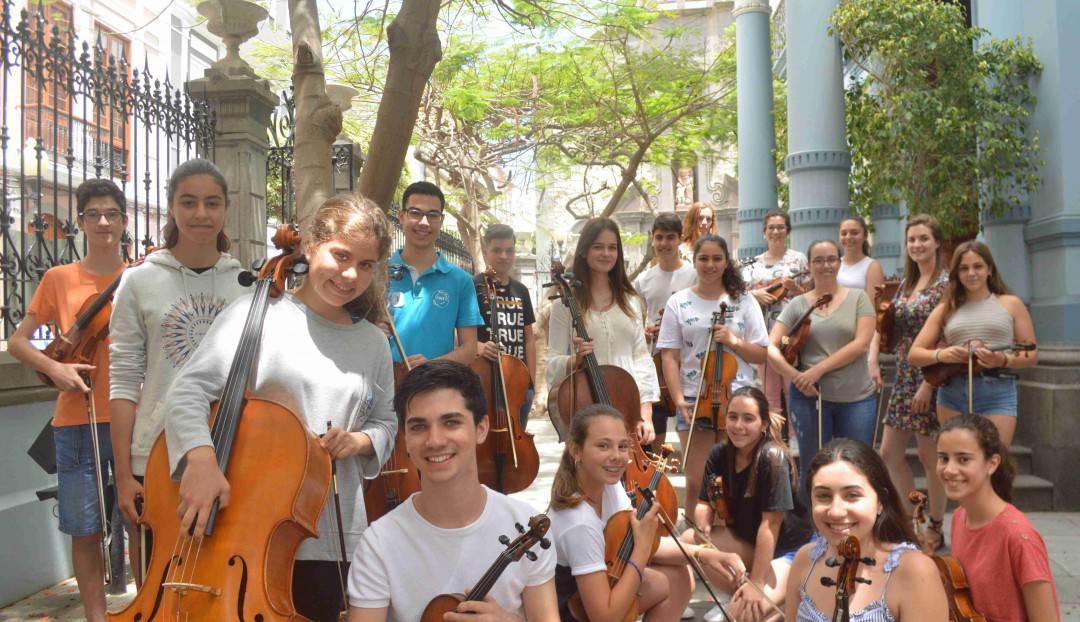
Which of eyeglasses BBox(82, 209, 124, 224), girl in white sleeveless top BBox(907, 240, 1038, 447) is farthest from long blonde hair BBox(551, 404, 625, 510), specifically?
girl in white sleeveless top BBox(907, 240, 1038, 447)

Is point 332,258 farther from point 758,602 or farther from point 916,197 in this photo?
point 916,197

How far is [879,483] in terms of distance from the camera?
8.79 ft

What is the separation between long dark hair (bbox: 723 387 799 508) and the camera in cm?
376

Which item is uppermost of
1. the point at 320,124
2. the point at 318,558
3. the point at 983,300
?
the point at 320,124

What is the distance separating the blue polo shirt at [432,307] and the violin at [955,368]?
7.93ft

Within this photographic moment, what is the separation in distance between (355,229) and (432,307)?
136 centimetres

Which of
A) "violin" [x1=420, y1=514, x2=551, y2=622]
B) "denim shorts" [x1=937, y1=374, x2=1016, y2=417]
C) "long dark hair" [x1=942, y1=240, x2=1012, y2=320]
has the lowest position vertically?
"violin" [x1=420, y1=514, x2=551, y2=622]

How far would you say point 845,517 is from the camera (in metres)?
2.60

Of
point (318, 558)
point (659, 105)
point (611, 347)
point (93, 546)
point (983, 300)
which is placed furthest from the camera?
point (659, 105)

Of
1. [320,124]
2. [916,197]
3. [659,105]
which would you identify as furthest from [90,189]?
[659,105]

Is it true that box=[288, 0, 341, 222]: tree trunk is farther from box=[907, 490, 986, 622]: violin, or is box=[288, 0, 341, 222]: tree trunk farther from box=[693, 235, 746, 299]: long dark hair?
box=[907, 490, 986, 622]: violin

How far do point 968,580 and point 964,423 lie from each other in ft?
1.64

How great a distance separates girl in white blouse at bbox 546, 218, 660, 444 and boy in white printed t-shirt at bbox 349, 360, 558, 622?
6.02 ft

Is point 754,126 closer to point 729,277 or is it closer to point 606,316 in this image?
point 729,277
